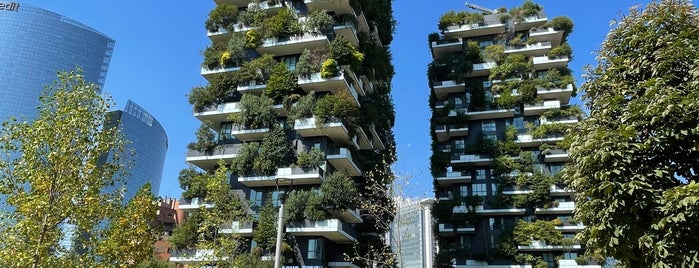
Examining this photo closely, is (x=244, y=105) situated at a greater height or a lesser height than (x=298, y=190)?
greater

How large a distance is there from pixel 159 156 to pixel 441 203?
322ft

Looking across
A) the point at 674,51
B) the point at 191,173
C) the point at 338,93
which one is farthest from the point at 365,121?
the point at 674,51

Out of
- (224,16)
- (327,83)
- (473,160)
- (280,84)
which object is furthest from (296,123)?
(473,160)

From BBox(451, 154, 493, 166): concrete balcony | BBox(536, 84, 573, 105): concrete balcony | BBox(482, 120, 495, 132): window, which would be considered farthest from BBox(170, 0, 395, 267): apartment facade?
BBox(536, 84, 573, 105): concrete balcony

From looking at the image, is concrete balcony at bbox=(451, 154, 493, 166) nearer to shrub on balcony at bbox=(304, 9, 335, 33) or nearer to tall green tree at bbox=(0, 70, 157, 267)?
shrub on balcony at bbox=(304, 9, 335, 33)

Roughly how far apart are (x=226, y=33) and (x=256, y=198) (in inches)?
632

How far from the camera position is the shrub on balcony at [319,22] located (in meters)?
41.2

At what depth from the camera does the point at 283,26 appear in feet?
139

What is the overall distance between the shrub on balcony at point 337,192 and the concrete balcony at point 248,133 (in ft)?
24.3

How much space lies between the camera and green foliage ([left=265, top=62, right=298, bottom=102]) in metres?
40.8

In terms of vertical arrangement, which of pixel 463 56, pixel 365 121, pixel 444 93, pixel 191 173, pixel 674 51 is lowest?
pixel 674 51

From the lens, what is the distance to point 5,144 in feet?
51.8

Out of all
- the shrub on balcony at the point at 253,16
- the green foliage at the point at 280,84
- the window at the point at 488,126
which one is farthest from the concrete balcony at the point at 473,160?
the shrub on balcony at the point at 253,16

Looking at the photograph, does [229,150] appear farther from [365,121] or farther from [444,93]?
[444,93]
